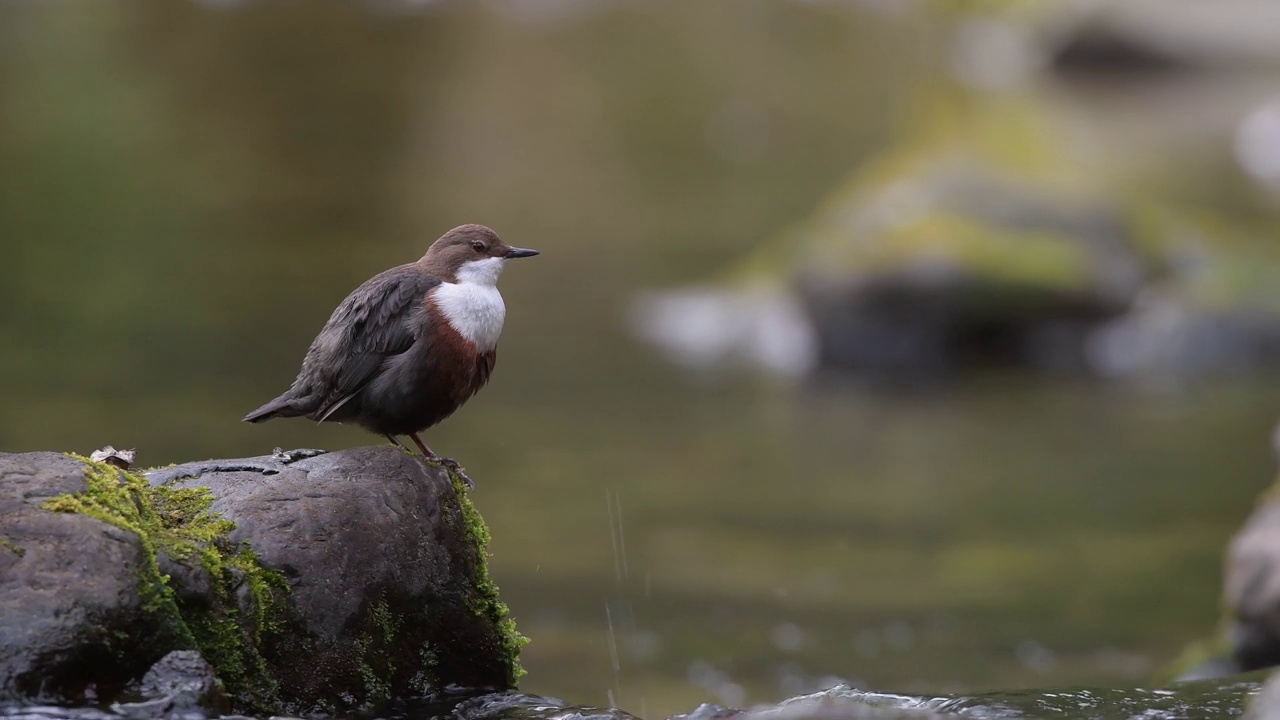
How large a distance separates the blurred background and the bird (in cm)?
323

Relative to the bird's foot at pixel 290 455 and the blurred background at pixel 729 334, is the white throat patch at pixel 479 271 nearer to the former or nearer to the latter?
the bird's foot at pixel 290 455

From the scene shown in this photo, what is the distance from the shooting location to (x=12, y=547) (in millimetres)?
4043

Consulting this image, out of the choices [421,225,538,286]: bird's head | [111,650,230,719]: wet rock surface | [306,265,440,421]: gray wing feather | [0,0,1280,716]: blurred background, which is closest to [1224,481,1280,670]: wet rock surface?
[0,0,1280,716]: blurred background

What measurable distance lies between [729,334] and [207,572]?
1397 cm

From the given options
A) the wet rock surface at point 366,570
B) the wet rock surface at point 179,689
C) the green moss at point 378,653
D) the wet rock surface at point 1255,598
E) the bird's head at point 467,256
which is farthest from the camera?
the wet rock surface at point 1255,598

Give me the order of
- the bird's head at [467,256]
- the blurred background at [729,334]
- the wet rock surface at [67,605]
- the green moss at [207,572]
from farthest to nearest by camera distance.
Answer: the blurred background at [729,334], the bird's head at [467,256], the green moss at [207,572], the wet rock surface at [67,605]

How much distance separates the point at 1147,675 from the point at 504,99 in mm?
27272

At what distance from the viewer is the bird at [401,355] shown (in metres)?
5.18

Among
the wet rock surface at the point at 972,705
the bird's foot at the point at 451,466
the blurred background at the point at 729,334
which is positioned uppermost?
the blurred background at the point at 729,334

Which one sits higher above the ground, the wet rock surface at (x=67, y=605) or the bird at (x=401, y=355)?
the bird at (x=401, y=355)

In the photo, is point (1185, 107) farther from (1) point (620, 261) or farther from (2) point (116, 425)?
(2) point (116, 425)

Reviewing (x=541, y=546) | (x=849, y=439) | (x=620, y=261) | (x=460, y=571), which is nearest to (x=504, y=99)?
(x=620, y=261)

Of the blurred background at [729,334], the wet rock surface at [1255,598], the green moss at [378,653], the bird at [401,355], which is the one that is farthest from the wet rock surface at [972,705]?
the blurred background at [729,334]

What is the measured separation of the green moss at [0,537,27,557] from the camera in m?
4.04
